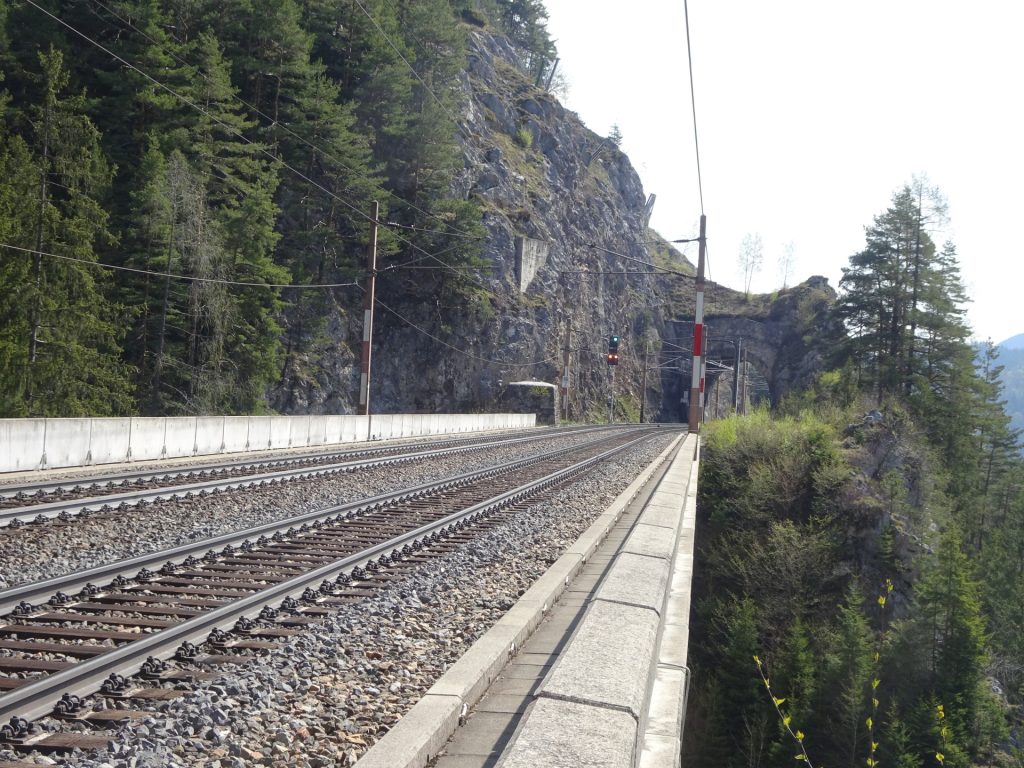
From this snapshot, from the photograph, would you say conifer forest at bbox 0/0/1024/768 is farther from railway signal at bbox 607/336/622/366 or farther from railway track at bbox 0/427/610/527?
railway signal at bbox 607/336/622/366

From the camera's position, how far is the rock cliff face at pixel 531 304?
57.5 metres

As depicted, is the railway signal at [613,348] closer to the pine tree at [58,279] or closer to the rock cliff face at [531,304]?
the rock cliff face at [531,304]

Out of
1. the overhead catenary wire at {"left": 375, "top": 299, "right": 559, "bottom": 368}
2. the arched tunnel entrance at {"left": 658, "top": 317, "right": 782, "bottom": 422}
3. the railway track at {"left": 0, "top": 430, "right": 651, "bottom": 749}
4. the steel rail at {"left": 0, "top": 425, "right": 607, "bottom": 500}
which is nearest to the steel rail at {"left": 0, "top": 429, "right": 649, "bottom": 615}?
the railway track at {"left": 0, "top": 430, "right": 651, "bottom": 749}

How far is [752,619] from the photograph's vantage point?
2242cm

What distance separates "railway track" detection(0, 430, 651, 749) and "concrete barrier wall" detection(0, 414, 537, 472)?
261 inches

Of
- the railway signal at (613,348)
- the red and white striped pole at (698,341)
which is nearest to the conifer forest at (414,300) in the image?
the red and white striped pole at (698,341)

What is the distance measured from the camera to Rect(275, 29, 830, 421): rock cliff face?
57.5 meters

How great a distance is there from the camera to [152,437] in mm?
17656

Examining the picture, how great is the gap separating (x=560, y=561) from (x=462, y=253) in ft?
166

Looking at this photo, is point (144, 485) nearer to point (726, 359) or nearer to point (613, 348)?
point (613, 348)

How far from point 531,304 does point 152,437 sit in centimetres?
5506

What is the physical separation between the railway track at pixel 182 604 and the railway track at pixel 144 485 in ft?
8.80

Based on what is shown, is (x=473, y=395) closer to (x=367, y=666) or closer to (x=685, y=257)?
(x=367, y=666)

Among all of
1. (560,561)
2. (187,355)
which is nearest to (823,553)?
(560,561)
